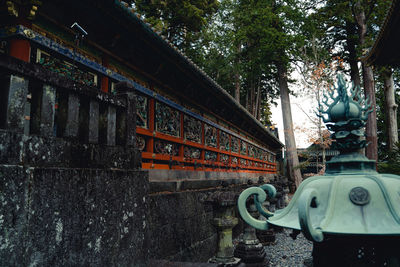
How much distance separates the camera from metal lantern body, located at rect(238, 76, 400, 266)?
4.61 ft

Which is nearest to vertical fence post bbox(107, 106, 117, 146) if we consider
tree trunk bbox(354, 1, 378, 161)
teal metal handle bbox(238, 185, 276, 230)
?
teal metal handle bbox(238, 185, 276, 230)

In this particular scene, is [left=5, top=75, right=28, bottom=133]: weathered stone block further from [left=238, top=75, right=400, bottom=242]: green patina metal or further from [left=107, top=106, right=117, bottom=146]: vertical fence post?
[left=238, top=75, right=400, bottom=242]: green patina metal

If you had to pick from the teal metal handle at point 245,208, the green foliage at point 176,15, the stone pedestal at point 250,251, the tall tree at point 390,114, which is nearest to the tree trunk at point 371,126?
the tall tree at point 390,114

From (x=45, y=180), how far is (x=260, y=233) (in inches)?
328

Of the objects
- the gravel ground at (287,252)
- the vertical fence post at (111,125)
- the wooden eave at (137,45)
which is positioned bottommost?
the gravel ground at (287,252)

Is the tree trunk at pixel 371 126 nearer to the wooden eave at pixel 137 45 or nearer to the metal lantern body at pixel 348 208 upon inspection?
the wooden eave at pixel 137 45

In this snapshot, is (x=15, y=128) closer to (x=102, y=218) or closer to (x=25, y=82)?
(x=25, y=82)

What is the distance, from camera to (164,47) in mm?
5668

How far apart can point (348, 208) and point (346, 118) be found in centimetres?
55

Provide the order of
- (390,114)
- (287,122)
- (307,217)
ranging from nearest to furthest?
1. (307,217)
2. (390,114)
3. (287,122)

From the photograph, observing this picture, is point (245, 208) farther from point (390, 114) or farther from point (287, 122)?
point (287, 122)

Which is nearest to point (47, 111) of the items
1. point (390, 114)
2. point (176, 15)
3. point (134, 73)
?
point (134, 73)

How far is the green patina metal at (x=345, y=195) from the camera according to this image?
1.40 meters

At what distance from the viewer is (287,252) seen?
848 centimetres
